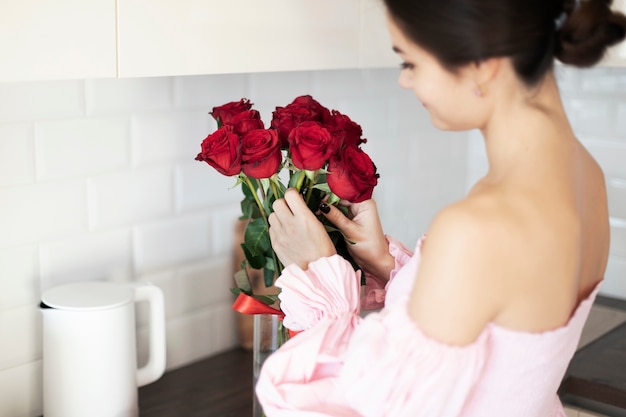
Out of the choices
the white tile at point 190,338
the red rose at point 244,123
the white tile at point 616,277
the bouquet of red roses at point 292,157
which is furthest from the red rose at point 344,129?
the white tile at point 616,277

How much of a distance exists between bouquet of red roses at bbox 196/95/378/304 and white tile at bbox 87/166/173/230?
0.34 meters

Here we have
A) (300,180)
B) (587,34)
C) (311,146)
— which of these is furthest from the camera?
(300,180)

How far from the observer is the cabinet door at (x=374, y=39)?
4.83ft

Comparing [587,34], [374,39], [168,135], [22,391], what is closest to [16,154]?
[168,135]

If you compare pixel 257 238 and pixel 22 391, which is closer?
pixel 257 238

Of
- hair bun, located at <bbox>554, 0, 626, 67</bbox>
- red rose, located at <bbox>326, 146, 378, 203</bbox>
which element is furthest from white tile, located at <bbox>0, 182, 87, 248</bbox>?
hair bun, located at <bbox>554, 0, 626, 67</bbox>

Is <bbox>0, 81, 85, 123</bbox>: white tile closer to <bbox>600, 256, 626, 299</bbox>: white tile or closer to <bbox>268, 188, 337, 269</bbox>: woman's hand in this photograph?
<bbox>268, 188, 337, 269</bbox>: woman's hand

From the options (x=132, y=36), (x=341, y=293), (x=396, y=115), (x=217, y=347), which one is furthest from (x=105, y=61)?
(x=396, y=115)

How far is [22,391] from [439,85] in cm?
95

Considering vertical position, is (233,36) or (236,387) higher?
(233,36)

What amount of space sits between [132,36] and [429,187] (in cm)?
126

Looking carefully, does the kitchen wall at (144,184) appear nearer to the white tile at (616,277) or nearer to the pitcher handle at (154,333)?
the white tile at (616,277)

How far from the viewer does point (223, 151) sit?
46.1 inches

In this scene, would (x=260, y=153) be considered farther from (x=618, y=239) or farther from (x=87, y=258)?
(x=618, y=239)
